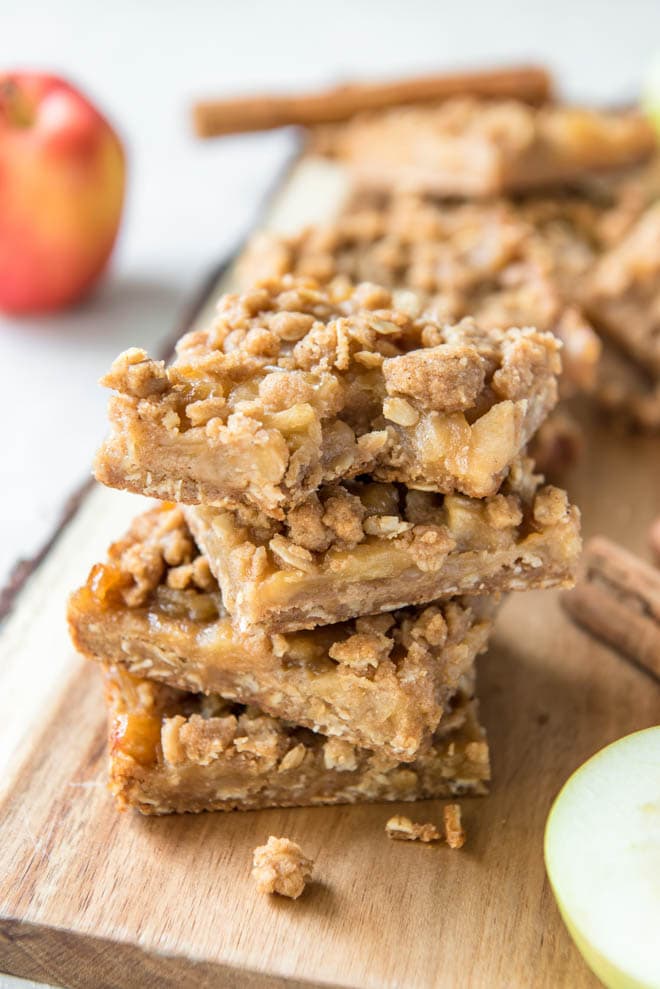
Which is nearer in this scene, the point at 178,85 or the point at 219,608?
the point at 219,608

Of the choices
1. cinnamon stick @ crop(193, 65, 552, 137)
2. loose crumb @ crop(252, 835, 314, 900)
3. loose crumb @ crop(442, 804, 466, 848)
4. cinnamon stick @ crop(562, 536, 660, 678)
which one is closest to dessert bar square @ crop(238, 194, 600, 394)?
cinnamon stick @ crop(562, 536, 660, 678)

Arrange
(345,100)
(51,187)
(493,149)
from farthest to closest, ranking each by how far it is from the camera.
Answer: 1. (345,100)
2. (51,187)
3. (493,149)

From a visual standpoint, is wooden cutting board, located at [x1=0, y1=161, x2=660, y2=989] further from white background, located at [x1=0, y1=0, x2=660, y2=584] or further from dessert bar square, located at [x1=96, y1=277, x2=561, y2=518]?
white background, located at [x1=0, y1=0, x2=660, y2=584]

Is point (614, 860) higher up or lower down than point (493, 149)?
lower down

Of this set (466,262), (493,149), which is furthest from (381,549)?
(493,149)

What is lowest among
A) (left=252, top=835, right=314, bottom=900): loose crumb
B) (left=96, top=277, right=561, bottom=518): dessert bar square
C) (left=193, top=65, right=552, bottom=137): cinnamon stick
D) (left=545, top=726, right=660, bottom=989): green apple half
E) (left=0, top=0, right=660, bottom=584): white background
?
(left=0, top=0, right=660, bottom=584): white background

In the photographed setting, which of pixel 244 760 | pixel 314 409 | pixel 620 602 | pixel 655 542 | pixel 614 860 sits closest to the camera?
Result: pixel 614 860

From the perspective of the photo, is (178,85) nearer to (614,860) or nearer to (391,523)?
(391,523)
